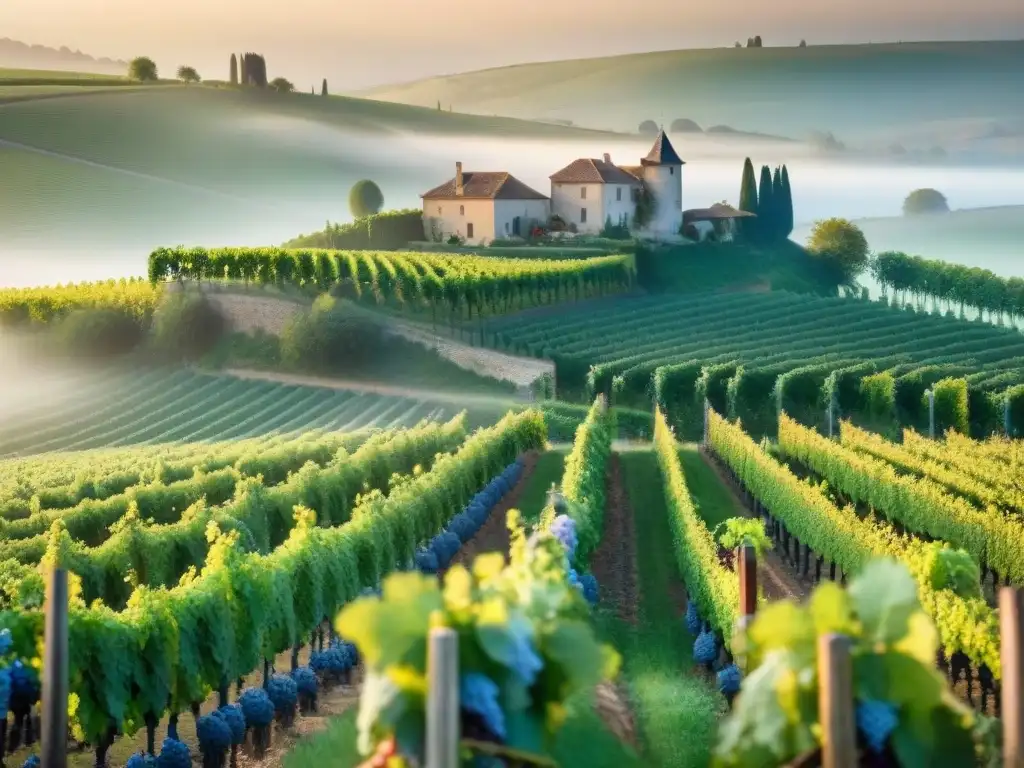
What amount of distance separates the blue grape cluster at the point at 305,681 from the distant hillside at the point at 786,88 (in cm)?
9453

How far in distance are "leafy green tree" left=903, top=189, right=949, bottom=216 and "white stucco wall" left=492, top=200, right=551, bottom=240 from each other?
1628 inches

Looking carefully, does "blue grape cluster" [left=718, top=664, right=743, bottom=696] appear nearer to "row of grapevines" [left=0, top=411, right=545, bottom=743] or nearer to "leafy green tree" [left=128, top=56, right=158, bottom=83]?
"row of grapevines" [left=0, top=411, right=545, bottom=743]

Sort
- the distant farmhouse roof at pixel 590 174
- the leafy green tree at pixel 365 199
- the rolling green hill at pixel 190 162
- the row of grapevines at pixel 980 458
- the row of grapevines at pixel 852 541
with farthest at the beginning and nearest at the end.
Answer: the leafy green tree at pixel 365 199, the rolling green hill at pixel 190 162, the distant farmhouse roof at pixel 590 174, the row of grapevines at pixel 980 458, the row of grapevines at pixel 852 541

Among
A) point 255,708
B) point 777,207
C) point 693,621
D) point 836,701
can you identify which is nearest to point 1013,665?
point 836,701

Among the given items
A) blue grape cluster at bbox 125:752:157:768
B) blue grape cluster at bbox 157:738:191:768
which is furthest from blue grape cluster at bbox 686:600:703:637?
blue grape cluster at bbox 125:752:157:768

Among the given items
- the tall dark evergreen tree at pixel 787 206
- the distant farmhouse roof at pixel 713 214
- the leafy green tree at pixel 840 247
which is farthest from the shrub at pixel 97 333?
the tall dark evergreen tree at pixel 787 206

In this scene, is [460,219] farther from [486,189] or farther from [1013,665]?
[1013,665]

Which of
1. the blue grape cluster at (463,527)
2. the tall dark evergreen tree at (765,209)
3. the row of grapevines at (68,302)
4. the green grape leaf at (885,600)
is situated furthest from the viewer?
the tall dark evergreen tree at (765,209)

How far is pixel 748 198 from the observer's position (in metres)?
77.2

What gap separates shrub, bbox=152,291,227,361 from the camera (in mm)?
54031

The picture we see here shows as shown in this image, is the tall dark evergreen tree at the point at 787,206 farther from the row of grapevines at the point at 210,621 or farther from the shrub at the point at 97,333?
the row of grapevines at the point at 210,621

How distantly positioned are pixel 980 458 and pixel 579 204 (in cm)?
4245

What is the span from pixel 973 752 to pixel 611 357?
145ft

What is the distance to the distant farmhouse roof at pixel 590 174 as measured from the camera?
226 ft
